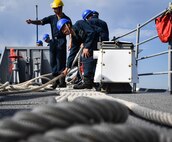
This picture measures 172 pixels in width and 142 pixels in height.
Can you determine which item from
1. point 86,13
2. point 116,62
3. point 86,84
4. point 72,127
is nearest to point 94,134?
point 72,127

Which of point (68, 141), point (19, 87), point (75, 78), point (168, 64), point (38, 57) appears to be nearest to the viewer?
point (68, 141)

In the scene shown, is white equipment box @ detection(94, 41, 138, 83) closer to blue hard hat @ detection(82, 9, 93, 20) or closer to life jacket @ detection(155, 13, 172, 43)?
life jacket @ detection(155, 13, 172, 43)

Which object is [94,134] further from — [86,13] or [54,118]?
[86,13]

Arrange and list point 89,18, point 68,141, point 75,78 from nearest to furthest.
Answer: point 68,141 → point 89,18 → point 75,78

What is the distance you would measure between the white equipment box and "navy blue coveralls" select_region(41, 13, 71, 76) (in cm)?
113

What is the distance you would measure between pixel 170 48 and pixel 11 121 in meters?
3.57

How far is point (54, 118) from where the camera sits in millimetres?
519

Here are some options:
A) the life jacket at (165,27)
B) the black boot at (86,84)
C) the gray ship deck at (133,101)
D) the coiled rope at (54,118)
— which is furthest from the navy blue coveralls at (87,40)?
the coiled rope at (54,118)

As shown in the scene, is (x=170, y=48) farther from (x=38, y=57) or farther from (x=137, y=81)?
(x=38, y=57)

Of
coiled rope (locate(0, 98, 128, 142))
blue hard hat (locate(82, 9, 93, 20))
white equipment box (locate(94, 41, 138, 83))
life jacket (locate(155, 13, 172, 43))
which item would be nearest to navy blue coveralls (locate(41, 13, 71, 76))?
blue hard hat (locate(82, 9, 93, 20))

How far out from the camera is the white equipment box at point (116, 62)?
398cm

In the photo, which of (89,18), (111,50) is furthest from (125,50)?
(89,18)

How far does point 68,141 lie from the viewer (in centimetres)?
47

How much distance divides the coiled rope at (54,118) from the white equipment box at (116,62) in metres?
3.41
